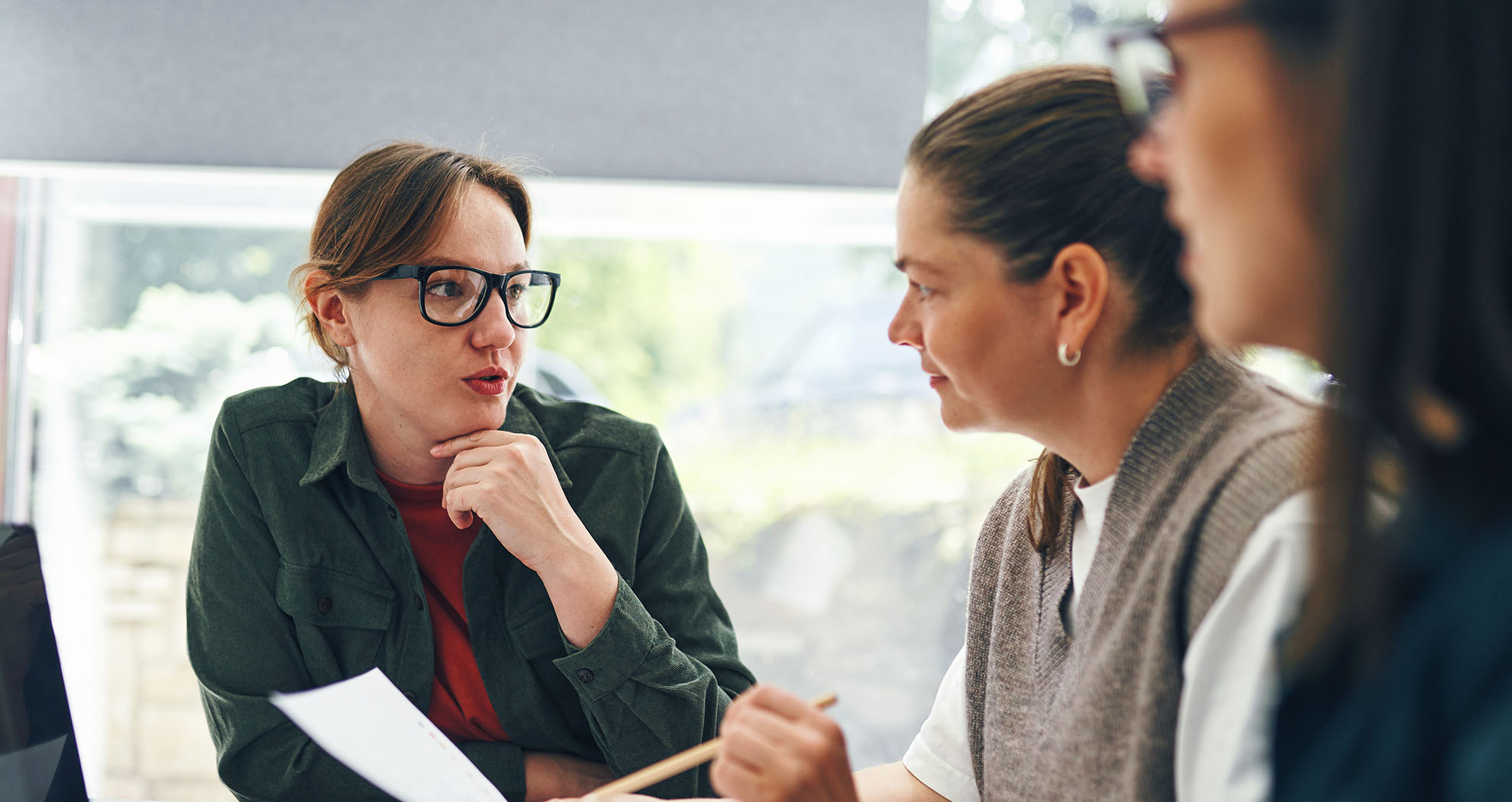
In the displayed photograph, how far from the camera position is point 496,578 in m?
1.42

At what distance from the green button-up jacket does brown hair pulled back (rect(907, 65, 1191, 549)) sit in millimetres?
689

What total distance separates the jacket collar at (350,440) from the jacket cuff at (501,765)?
38 centimetres

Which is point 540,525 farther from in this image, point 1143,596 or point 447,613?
point 1143,596

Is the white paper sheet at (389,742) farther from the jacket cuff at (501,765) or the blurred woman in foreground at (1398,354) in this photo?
the blurred woman in foreground at (1398,354)

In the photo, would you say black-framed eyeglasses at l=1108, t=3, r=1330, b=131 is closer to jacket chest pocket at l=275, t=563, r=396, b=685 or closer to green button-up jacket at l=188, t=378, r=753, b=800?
green button-up jacket at l=188, t=378, r=753, b=800

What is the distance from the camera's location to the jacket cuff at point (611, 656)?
1.26 metres

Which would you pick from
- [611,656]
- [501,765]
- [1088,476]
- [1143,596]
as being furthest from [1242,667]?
[501,765]

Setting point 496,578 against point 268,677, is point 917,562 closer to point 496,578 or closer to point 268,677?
point 496,578

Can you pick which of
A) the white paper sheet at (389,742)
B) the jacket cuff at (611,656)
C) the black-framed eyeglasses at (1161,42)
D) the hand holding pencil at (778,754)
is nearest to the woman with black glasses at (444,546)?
the jacket cuff at (611,656)

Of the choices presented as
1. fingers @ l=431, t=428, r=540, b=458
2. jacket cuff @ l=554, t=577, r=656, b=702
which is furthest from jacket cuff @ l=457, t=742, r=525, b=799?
fingers @ l=431, t=428, r=540, b=458

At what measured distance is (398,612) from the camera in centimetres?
140

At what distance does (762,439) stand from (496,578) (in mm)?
1538

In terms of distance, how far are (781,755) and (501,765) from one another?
64 centimetres

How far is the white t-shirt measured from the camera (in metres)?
0.70
